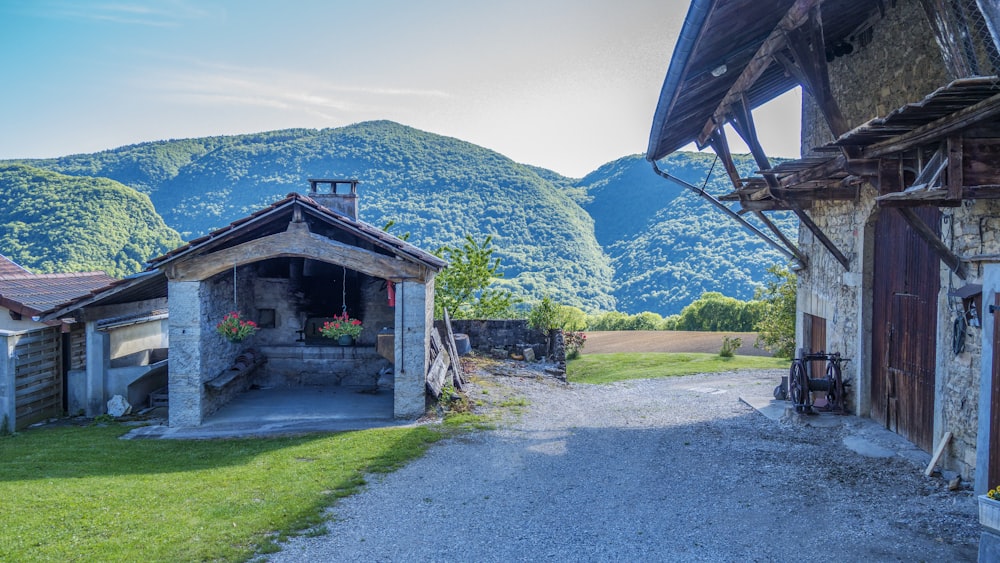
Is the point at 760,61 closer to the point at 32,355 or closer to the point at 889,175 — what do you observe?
the point at 889,175

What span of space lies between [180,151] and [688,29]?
82.6m

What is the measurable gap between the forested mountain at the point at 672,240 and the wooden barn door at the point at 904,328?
Result: 4024cm

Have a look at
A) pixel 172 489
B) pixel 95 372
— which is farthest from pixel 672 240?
pixel 172 489

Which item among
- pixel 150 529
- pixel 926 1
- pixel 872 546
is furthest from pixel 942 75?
pixel 150 529

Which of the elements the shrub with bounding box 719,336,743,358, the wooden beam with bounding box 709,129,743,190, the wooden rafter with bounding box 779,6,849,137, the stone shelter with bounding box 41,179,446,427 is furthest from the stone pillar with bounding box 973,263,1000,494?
the shrub with bounding box 719,336,743,358

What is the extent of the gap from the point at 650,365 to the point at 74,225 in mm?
43442

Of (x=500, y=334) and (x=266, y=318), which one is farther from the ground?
(x=266, y=318)

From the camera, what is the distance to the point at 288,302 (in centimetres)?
1461

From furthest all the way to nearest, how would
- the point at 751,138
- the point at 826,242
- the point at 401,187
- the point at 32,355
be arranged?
the point at 401,187
the point at 32,355
the point at 826,242
the point at 751,138

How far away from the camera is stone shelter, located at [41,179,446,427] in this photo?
11258 millimetres

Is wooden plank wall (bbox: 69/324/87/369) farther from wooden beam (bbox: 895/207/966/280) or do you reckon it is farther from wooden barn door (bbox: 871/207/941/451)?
wooden barn door (bbox: 871/207/941/451)

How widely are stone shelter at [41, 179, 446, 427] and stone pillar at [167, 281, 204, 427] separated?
0.02 m

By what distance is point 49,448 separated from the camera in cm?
1008

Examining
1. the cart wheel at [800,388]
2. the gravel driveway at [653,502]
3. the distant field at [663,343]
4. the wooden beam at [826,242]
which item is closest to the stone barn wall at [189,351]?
the gravel driveway at [653,502]
